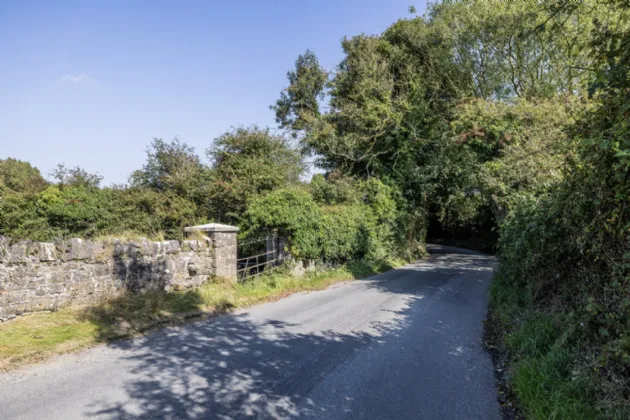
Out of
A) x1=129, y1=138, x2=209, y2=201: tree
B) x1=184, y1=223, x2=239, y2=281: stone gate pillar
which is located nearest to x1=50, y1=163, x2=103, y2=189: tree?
x1=129, y1=138, x2=209, y2=201: tree

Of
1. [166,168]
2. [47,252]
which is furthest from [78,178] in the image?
[47,252]

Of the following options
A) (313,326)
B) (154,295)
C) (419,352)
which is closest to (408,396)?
(419,352)

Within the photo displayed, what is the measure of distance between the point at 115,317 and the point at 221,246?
3.66m

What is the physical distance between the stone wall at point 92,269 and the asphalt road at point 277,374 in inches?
74.1

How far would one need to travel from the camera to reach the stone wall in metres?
5.94

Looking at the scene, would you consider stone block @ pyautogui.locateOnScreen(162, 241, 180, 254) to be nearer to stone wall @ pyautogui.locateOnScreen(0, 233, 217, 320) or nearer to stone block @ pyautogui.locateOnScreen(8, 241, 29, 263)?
stone wall @ pyautogui.locateOnScreen(0, 233, 217, 320)

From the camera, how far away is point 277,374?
4656 millimetres

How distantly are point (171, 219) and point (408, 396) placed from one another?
53.7 ft

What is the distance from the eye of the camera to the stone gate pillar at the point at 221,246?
9.73 m

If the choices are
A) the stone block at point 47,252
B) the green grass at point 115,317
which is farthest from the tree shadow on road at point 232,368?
the stone block at point 47,252

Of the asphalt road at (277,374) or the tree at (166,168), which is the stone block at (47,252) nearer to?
the asphalt road at (277,374)

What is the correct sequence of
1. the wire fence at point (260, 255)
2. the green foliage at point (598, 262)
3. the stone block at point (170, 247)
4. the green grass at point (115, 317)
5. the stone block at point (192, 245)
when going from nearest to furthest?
the green foliage at point (598, 262) → the green grass at point (115, 317) → the stone block at point (170, 247) → the stone block at point (192, 245) → the wire fence at point (260, 255)

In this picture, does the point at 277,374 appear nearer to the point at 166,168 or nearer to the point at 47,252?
the point at 47,252

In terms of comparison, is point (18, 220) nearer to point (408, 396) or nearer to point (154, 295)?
point (154, 295)
